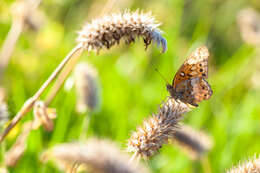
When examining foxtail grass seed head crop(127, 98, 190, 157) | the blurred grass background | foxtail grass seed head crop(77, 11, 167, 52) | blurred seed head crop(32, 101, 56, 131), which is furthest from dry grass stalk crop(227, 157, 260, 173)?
the blurred grass background

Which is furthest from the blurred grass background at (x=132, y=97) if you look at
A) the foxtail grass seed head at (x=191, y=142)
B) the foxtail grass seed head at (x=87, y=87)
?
the foxtail grass seed head at (x=191, y=142)

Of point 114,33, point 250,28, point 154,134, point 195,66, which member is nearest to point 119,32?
point 114,33

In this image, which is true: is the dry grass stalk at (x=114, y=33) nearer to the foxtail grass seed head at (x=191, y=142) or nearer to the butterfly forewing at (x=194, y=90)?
the butterfly forewing at (x=194, y=90)

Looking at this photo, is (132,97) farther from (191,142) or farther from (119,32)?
(119,32)

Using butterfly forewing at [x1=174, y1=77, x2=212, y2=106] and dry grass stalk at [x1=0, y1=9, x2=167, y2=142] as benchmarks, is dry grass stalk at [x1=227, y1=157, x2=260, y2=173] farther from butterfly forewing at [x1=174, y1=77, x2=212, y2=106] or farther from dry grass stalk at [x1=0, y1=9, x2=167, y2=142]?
butterfly forewing at [x1=174, y1=77, x2=212, y2=106]

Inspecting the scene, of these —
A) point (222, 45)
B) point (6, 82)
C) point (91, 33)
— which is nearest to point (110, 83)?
point (6, 82)
